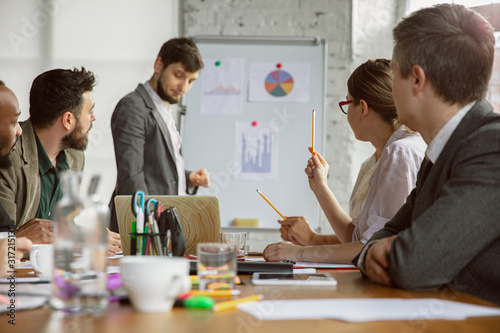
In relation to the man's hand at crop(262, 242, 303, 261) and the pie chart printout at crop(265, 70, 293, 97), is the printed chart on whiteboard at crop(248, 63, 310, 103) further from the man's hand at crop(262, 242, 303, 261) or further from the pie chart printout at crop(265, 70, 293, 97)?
the man's hand at crop(262, 242, 303, 261)

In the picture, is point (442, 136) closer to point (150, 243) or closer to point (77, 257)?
point (150, 243)

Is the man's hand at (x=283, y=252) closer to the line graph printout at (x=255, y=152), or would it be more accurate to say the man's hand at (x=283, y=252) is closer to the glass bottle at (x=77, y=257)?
the glass bottle at (x=77, y=257)

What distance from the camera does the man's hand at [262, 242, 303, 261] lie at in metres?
1.57

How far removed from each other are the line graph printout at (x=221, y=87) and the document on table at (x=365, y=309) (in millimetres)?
2929

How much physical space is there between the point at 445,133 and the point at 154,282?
74 centimetres

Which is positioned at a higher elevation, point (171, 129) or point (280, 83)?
point (280, 83)

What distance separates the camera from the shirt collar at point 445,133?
49.0 inches

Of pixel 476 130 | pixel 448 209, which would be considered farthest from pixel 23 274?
pixel 476 130

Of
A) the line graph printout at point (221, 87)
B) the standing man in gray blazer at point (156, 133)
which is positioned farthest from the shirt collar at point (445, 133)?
the line graph printout at point (221, 87)

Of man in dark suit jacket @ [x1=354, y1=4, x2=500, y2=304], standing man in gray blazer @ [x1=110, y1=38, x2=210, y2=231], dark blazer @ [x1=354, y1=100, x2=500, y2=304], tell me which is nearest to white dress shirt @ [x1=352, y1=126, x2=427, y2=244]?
man in dark suit jacket @ [x1=354, y1=4, x2=500, y2=304]

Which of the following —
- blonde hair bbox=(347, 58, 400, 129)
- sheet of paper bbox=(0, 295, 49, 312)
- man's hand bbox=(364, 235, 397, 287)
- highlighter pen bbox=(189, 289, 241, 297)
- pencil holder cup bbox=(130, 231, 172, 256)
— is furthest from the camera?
blonde hair bbox=(347, 58, 400, 129)

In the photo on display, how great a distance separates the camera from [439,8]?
127 cm

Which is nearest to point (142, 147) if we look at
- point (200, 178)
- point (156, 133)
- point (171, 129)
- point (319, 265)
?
point (156, 133)

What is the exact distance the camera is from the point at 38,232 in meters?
1.69
